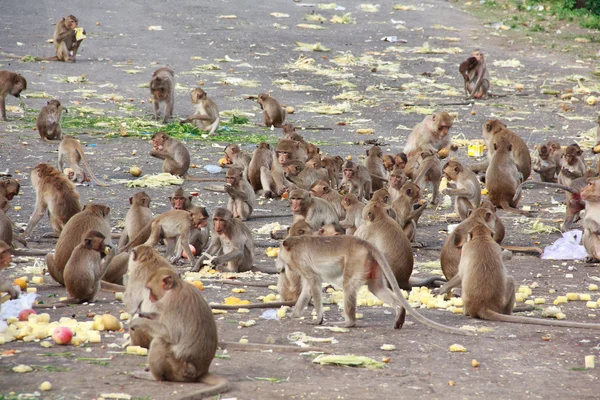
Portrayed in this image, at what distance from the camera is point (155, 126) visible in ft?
56.9

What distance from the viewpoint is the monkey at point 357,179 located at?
12.6 meters

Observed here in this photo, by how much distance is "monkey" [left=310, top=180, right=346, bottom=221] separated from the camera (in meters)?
11.3

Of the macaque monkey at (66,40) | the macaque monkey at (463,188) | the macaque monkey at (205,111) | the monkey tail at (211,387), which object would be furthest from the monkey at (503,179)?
the macaque monkey at (66,40)

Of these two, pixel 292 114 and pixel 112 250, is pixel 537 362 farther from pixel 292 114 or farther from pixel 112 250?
pixel 292 114

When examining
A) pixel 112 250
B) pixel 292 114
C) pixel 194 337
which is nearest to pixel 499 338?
pixel 194 337

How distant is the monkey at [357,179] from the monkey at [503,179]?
155 cm

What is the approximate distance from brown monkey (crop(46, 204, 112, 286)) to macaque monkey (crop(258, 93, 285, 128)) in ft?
26.9

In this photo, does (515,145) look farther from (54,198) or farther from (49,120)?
(49,120)

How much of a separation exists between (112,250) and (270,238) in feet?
10.3

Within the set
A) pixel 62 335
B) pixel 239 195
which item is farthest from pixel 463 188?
pixel 62 335

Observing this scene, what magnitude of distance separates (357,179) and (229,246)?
3.33 meters

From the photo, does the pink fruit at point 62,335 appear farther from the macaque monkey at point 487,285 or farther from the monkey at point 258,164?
the monkey at point 258,164

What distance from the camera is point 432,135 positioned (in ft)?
49.4

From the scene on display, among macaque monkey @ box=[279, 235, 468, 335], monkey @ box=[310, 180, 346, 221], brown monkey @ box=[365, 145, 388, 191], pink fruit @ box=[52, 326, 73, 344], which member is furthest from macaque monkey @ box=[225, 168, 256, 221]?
pink fruit @ box=[52, 326, 73, 344]
